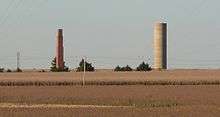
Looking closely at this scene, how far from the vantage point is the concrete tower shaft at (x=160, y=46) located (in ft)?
371

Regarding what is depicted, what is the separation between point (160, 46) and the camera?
372 feet

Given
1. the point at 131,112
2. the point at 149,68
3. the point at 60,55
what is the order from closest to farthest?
the point at 131,112 → the point at 60,55 → the point at 149,68

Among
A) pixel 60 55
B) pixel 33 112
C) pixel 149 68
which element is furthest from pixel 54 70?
pixel 33 112

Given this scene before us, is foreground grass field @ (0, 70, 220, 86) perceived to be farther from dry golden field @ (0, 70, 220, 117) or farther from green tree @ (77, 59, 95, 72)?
green tree @ (77, 59, 95, 72)

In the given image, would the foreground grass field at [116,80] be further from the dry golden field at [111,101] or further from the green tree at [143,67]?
the green tree at [143,67]

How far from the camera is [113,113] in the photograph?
89.6 ft

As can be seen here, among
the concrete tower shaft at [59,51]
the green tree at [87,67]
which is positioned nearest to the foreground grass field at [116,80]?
the concrete tower shaft at [59,51]

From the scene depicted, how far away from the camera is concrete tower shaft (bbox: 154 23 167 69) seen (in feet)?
371

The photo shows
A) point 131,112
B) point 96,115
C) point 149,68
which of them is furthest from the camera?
point 149,68

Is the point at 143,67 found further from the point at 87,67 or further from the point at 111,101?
the point at 111,101

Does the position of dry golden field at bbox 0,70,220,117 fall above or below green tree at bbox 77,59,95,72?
below

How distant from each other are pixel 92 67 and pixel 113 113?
94.0 meters

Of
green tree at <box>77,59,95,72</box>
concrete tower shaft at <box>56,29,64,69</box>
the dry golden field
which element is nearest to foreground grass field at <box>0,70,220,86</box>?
the dry golden field

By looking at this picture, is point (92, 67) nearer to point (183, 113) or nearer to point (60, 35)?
point (60, 35)
